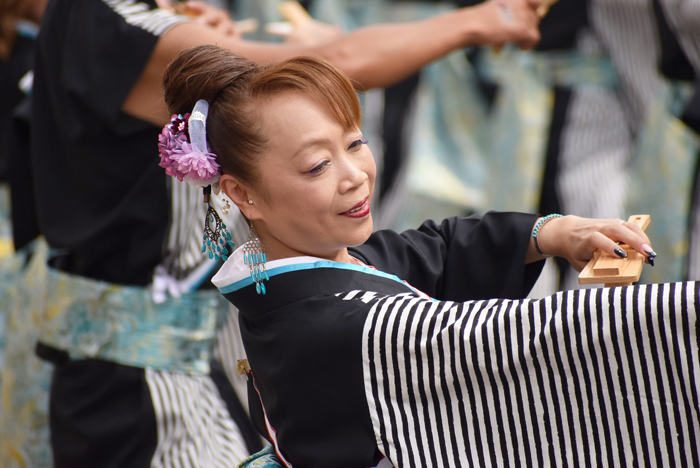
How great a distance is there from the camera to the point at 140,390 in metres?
1.52

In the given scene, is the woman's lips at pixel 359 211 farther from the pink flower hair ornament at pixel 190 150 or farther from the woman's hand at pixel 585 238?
the woman's hand at pixel 585 238

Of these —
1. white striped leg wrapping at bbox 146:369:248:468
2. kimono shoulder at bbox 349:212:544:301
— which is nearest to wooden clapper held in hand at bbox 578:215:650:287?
kimono shoulder at bbox 349:212:544:301

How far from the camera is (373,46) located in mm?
1443

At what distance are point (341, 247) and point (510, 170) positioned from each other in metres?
1.62

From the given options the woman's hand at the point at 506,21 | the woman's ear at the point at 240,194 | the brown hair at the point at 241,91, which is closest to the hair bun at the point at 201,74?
the brown hair at the point at 241,91

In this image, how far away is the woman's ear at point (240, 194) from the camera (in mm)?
1057

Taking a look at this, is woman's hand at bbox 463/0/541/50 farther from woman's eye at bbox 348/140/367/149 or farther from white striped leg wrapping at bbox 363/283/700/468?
white striped leg wrapping at bbox 363/283/700/468

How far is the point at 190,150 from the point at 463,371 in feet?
1.54

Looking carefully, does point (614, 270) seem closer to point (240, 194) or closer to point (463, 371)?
point (463, 371)

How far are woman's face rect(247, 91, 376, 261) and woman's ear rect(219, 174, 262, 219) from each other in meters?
0.02

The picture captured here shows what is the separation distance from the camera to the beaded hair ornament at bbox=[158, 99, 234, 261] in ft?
3.38

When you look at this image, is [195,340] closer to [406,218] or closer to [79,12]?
[79,12]

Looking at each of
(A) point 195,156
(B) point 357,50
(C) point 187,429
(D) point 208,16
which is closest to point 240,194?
(A) point 195,156

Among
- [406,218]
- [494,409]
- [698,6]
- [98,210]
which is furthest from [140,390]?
[698,6]
